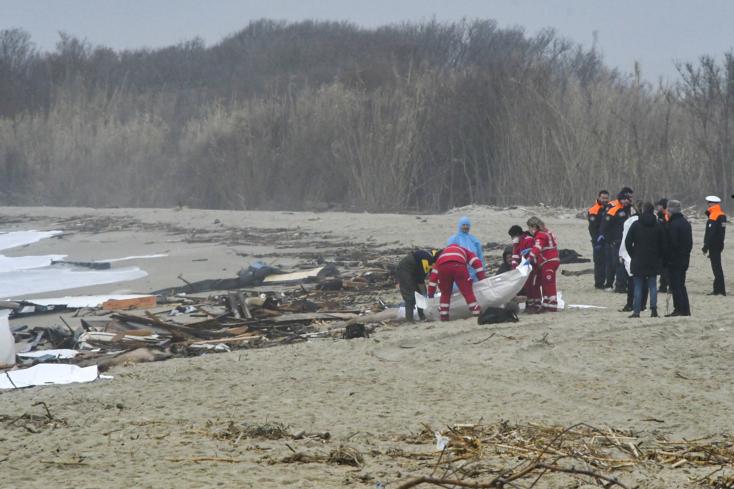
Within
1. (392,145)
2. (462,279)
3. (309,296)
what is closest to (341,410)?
(462,279)

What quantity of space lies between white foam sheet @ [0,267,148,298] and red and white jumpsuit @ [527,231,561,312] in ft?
31.4

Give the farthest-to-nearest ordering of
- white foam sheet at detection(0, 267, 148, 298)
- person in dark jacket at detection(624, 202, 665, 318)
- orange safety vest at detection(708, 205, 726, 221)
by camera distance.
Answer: white foam sheet at detection(0, 267, 148, 298) < orange safety vest at detection(708, 205, 726, 221) < person in dark jacket at detection(624, 202, 665, 318)

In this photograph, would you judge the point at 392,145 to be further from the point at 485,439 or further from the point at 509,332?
the point at 485,439

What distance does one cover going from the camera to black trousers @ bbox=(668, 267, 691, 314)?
12781 mm

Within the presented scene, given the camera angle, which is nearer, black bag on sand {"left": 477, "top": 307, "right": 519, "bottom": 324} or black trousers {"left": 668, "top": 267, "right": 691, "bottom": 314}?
black bag on sand {"left": 477, "top": 307, "right": 519, "bottom": 324}

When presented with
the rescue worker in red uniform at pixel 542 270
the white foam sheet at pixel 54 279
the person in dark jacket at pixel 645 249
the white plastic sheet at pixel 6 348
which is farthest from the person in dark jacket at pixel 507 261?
the white foam sheet at pixel 54 279

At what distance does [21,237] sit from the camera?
35.8m

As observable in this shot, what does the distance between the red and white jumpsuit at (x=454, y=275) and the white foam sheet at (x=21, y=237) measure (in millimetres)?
21579

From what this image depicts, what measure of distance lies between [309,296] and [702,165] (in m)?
18.4

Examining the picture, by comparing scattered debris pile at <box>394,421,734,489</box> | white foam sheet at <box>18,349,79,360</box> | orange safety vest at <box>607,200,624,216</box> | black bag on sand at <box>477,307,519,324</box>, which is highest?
orange safety vest at <box>607,200,624,216</box>

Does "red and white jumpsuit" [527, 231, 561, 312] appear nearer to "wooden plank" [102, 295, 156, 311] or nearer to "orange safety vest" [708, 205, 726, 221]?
"orange safety vest" [708, 205, 726, 221]

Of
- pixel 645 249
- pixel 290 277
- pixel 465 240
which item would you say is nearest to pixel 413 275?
pixel 465 240

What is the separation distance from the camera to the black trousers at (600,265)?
15.9m

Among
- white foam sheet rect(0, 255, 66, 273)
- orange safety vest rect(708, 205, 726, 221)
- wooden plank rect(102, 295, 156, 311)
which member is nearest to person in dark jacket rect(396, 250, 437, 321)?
orange safety vest rect(708, 205, 726, 221)
